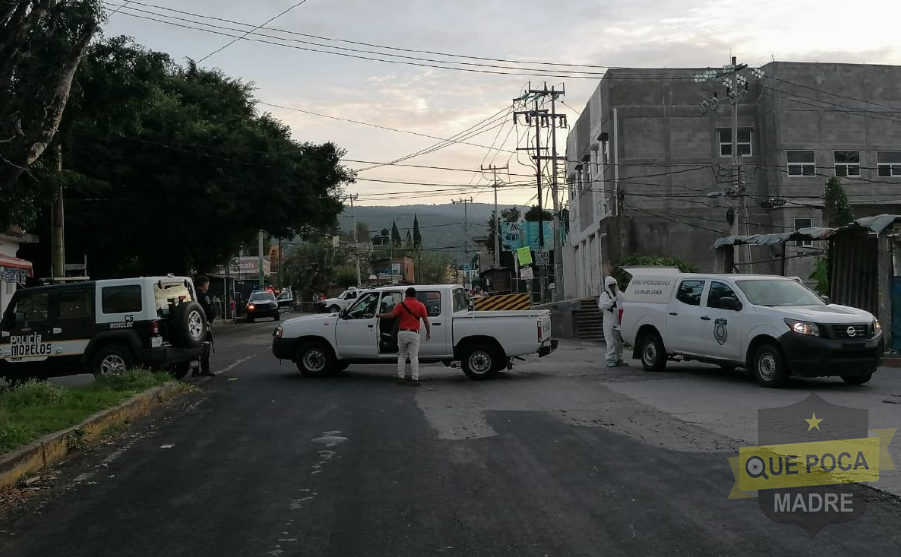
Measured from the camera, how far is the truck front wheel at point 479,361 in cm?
1512

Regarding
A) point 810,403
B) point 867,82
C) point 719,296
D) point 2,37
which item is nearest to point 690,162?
point 867,82

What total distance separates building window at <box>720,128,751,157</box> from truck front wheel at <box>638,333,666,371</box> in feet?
87.1

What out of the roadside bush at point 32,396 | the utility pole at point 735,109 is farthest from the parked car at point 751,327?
A: the utility pole at point 735,109

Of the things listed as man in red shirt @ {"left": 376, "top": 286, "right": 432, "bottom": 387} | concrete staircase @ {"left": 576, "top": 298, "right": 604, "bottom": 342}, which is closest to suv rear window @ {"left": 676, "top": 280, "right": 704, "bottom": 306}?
man in red shirt @ {"left": 376, "top": 286, "right": 432, "bottom": 387}

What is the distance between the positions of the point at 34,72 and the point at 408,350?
736 centimetres

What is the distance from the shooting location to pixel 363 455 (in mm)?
8289

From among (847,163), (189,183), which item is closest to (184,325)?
(189,183)

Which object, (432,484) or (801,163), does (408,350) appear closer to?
(432,484)

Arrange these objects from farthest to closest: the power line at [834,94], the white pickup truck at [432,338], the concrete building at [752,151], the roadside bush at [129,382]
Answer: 1. the concrete building at [752,151]
2. the power line at [834,94]
3. the white pickup truck at [432,338]
4. the roadside bush at [129,382]

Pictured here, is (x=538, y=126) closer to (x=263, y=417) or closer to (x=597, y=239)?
(x=597, y=239)

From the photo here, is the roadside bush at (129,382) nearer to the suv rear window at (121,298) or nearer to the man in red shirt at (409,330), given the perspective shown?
the suv rear window at (121,298)

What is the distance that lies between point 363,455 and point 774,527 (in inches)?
158

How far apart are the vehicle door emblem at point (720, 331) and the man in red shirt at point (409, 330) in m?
4.96

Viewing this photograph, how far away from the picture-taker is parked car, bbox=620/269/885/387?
41.2ft
